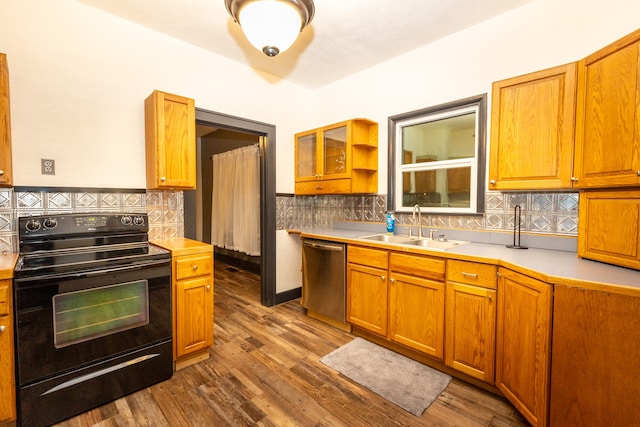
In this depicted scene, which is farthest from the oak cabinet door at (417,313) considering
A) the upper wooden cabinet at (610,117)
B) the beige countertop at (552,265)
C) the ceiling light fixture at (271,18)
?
the ceiling light fixture at (271,18)

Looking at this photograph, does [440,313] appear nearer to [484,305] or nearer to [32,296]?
[484,305]

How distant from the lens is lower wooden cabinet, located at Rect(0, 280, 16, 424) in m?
1.50

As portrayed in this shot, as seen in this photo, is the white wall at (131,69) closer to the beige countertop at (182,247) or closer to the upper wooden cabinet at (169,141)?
the upper wooden cabinet at (169,141)

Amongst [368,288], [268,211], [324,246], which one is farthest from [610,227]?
[268,211]

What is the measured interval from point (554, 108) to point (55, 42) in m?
3.48

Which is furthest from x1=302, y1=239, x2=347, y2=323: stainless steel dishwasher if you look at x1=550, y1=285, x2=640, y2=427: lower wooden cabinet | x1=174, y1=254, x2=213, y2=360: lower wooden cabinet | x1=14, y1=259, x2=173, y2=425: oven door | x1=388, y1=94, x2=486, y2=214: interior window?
x1=550, y1=285, x2=640, y2=427: lower wooden cabinet

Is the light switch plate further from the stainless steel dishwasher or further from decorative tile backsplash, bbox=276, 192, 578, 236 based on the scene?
the stainless steel dishwasher

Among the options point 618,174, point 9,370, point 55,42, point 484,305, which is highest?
point 55,42

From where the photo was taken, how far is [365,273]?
8.44 ft

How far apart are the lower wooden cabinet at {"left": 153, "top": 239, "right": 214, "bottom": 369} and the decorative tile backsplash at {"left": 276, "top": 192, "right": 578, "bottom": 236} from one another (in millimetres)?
1416

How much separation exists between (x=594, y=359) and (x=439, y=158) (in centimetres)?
197

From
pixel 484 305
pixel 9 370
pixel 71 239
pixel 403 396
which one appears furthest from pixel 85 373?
pixel 484 305

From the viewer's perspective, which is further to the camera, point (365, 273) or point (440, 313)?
point (365, 273)

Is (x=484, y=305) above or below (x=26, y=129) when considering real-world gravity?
below
